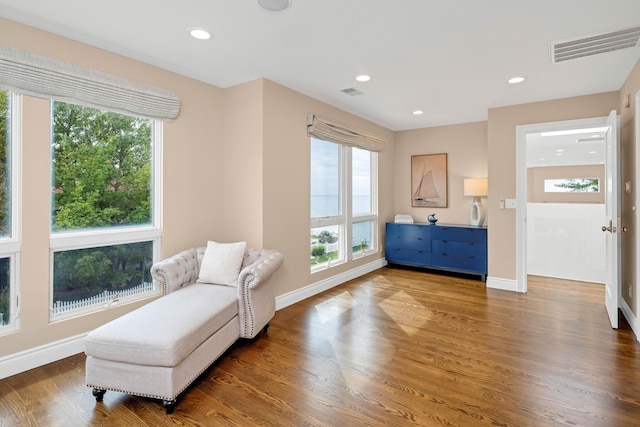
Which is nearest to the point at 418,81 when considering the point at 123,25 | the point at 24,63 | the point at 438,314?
the point at 438,314

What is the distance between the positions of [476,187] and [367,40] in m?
3.30

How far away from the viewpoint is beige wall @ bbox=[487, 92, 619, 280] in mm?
4266

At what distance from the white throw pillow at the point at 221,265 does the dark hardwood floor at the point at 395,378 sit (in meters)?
0.58

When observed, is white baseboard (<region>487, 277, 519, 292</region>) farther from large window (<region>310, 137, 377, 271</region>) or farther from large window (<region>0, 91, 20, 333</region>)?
large window (<region>0, 91, 20, 333</region>)

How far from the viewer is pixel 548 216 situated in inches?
208

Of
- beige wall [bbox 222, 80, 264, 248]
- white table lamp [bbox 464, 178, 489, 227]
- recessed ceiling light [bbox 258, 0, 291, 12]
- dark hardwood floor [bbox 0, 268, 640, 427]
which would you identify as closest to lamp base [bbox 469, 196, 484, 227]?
white table lamp [bbox 464, 178, 489, 227]

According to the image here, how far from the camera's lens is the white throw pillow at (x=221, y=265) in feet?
9.68

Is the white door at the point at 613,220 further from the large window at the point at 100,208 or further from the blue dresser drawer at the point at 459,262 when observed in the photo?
the large window at the point at 100,208

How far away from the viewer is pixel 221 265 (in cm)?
298

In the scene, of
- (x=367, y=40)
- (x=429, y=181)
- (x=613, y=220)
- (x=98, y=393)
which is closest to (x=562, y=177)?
(x=429, y=181)

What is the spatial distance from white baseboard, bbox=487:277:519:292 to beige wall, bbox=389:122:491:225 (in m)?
1.04

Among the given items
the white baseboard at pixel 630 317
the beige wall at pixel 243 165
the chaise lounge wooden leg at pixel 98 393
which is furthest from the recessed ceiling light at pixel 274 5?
the white baseboard at pixel 630 317

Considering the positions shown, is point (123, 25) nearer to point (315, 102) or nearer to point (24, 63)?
point (24, 63)

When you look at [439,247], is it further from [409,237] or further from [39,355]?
[39,355]
